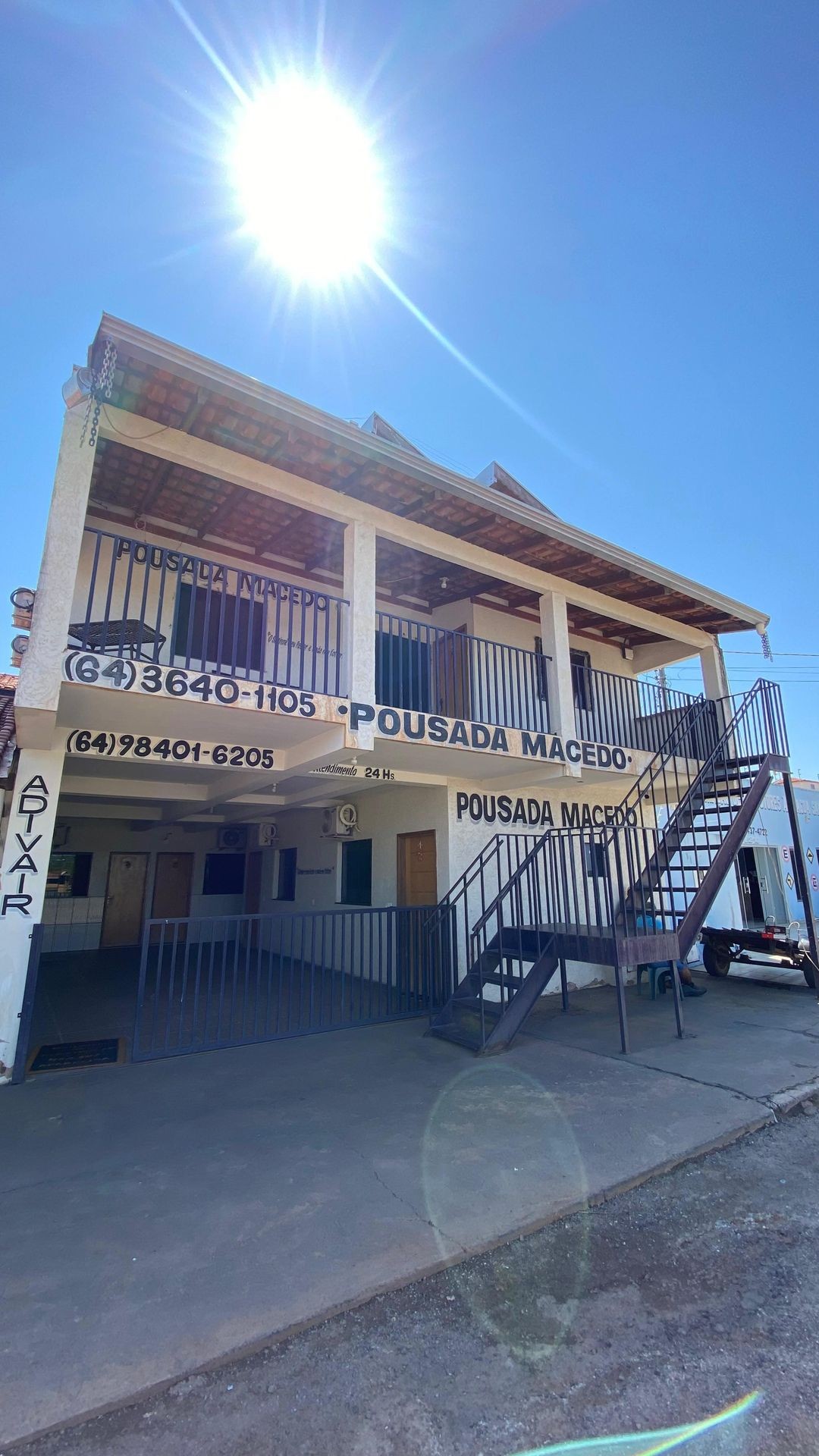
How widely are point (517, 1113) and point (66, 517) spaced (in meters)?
6.25

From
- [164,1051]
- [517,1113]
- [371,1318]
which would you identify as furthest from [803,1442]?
[164,1051]

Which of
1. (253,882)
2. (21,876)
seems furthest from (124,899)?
(21,876)

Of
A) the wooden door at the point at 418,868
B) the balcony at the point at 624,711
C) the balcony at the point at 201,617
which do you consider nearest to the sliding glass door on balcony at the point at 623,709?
the balcony at the point at 624,711

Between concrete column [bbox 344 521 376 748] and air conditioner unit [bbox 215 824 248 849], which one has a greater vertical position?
concrete column [bbox 344 521 376 748]

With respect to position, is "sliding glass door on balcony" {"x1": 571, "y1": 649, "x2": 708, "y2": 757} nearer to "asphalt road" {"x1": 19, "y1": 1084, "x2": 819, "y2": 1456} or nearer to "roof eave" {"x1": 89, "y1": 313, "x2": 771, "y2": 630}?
"roof eave" {"x1": 89, "y1": 313, "x2": 771, "y2": 630}

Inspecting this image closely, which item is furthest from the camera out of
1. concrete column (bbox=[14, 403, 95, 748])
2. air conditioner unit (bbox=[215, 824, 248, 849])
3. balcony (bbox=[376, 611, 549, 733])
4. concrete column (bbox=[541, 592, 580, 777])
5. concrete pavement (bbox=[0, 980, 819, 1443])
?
air conditioner unit (bbox=[215, 824, 248, 849])

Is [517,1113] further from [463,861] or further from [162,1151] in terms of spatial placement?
[463,861]

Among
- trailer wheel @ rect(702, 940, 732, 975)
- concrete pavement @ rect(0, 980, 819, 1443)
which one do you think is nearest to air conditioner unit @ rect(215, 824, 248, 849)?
concrete pavement @ rect(0, 980, 819, 1443)

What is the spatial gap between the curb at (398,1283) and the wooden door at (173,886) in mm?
13156

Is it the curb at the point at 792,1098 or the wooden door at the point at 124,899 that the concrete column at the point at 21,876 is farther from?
the wooden door at the point at 124,899

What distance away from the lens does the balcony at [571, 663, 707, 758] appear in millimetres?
11336

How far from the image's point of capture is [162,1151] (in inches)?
176

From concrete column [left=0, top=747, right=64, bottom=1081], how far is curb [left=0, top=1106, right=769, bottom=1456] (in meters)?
4.29

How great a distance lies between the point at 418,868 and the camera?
10.3m
